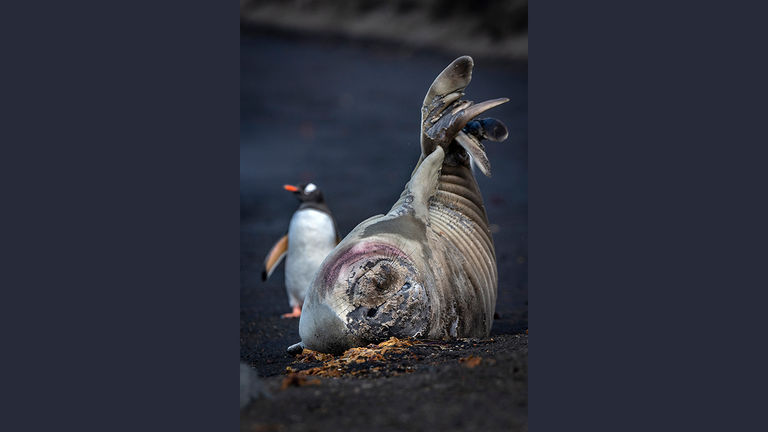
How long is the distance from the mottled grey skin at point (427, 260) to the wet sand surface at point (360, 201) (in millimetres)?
253

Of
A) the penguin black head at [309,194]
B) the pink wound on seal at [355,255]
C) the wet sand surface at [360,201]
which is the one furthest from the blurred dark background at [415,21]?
the pink wound on seal at [355,255]

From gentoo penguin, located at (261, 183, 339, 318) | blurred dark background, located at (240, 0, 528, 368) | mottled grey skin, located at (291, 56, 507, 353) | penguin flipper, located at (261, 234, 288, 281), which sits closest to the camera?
mottled grey skin, located at (291, 56, 507, 353)

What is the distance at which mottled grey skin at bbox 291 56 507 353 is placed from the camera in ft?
15.9

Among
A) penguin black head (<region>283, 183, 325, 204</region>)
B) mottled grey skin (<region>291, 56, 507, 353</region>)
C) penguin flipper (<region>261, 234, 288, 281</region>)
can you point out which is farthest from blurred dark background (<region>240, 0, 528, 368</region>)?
penguin black head (<region>283, 183, 325, 204</region>)

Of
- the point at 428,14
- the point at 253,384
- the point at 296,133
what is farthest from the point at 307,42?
the point at 253,384

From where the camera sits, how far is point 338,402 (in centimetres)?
324

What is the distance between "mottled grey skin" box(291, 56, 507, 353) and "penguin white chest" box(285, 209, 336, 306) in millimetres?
3023

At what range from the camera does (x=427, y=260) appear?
5.05 meters

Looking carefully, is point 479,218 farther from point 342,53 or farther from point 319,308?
point 342,53

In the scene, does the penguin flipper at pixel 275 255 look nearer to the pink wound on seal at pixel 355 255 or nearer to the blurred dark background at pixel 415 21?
the pink wound on seal at pixel 355 255

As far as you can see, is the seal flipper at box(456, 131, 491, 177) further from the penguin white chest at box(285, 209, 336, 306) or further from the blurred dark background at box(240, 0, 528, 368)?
the penguin white chest at box(285, 209, 336, 306)

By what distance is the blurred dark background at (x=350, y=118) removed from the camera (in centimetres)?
1033

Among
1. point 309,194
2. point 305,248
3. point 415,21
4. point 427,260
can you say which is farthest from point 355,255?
point 415,21

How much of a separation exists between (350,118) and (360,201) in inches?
226
